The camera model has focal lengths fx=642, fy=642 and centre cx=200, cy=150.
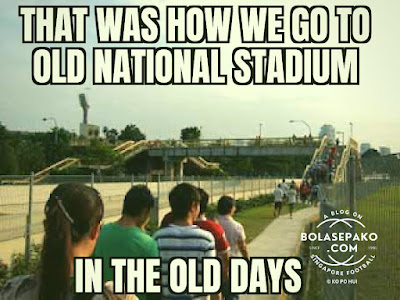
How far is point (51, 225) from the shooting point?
2.07 meters

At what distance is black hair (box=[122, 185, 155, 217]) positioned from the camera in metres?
3.96

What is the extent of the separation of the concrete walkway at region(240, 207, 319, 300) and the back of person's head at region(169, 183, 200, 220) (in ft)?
15.4

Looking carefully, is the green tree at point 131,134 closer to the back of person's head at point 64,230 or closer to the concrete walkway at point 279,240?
the concrete walkway at point 279,240

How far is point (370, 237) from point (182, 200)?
220cm

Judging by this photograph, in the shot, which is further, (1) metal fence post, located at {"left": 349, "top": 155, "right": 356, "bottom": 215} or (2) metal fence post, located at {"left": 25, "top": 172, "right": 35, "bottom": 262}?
(2) metal fence post, located at {"left": 25, "top": 172, "right": 35, "bottom": 262}

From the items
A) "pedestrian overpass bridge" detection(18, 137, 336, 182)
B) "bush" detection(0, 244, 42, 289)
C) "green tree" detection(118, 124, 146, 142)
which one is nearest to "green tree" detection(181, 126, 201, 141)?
"green tree" detection(118, 124, 146, 142)

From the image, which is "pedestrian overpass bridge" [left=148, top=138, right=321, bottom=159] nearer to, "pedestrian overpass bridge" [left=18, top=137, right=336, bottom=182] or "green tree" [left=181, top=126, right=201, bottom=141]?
"pedestrian overpass bridge" [left=18, top=137, right=336, bottom=182]

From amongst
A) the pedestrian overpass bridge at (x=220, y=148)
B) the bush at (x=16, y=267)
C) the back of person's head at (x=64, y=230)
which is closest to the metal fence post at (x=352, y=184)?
the back of person's head at (x=64, y=230)

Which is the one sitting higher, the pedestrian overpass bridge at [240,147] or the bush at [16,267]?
the pedestrian overpass bridge at [240,147]

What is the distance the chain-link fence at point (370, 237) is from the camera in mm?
4887

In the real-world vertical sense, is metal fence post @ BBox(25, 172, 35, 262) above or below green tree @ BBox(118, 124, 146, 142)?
below

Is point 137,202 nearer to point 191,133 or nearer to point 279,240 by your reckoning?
point 279,240

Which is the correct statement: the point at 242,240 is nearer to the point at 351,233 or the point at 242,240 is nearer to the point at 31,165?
the point at 351,233

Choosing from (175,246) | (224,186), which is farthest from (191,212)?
(224,186)
